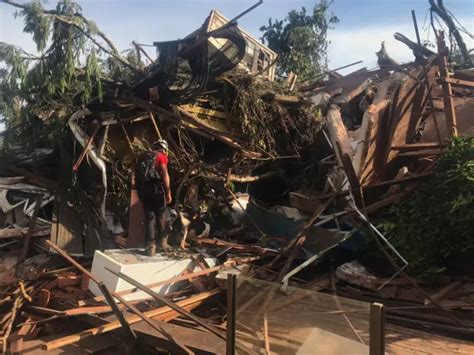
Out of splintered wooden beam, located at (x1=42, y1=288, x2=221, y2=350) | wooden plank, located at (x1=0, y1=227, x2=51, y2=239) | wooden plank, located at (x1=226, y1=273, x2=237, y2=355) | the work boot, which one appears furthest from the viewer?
wooden plank, located at (x1=0, y1=227, x2=51, y2=239)

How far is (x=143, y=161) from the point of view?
19.1 feet

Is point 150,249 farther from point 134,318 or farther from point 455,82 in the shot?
point 455,82

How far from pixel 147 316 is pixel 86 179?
3.18 metres

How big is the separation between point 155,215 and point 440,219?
3.33m

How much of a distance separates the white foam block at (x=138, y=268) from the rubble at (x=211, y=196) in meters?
0.02

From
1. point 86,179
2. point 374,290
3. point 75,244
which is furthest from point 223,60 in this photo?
point 374,290

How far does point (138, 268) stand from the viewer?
5.12m

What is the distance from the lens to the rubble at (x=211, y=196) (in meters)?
4.85

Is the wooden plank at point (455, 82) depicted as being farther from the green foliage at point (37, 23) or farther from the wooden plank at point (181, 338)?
the green foliage at point (37, 23)

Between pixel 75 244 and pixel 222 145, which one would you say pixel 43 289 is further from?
pixel 222 145

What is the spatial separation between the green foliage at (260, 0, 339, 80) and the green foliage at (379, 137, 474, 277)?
8561 millimetres

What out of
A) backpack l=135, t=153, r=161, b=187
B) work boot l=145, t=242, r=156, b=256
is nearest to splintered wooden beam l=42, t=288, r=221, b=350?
work boot l=145, t=242, r=156, b=256

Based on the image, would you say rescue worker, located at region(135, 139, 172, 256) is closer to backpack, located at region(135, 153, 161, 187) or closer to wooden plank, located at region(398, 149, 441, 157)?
backpack, located at region(135, 153, 161, 187)

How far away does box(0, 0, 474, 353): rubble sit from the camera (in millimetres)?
4848
